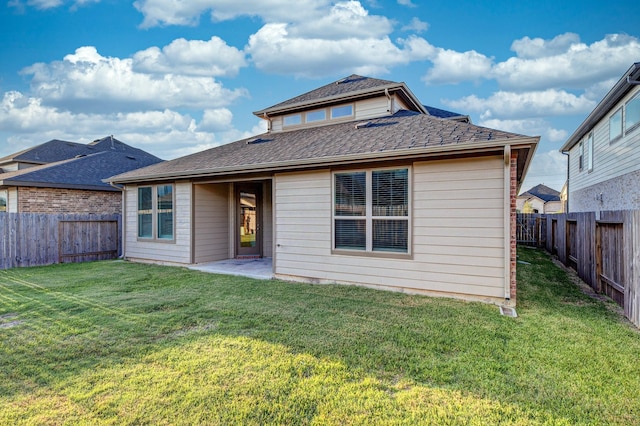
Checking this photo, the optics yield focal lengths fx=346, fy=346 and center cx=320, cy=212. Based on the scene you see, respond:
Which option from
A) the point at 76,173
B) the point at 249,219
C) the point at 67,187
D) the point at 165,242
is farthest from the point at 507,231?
the point at 76,173

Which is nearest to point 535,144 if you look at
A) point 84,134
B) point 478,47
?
point 478,47

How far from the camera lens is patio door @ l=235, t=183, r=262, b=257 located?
10.8 metres

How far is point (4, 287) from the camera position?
23.5ft

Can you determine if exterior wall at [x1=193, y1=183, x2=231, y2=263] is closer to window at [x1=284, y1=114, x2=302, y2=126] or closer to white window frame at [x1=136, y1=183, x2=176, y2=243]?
white window frame at [x1=136, y1=183, x2=176, y2=243]

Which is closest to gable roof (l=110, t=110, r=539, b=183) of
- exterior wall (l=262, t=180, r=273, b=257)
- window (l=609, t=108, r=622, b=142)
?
exterior wall (l=262, t=180, r=273, b=257)

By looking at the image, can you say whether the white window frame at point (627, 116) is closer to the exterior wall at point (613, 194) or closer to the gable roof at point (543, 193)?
the exterior wall at point (613, 194)

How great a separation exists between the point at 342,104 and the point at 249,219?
458 centimetres

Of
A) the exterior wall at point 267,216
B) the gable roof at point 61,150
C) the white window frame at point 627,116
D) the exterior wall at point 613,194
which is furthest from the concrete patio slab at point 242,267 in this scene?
the gable roof at point 61,150

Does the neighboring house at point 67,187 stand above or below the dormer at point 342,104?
below

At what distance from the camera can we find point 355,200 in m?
6.88

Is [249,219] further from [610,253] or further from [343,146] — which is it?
[610,253]

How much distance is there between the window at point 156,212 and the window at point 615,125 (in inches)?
542

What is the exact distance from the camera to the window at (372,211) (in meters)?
6.41

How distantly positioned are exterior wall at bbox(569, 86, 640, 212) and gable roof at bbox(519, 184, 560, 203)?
1175 inches
